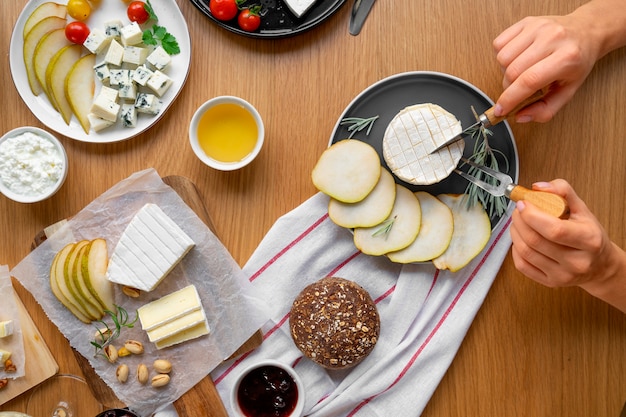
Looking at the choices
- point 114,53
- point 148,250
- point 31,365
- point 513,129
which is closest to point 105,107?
point 114,53

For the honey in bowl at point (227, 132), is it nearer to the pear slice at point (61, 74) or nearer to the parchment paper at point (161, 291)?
the parchment paper at point (161, 291)

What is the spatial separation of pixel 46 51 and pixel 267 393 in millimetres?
1163

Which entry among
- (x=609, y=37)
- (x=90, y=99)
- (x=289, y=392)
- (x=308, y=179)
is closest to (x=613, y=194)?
(x=609, y=37)

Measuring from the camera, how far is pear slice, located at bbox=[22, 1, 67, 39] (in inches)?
69.2

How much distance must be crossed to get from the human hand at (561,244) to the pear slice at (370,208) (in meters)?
0.34

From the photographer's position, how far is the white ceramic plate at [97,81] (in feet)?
5.72

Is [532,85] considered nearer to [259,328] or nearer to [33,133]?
[259,328]

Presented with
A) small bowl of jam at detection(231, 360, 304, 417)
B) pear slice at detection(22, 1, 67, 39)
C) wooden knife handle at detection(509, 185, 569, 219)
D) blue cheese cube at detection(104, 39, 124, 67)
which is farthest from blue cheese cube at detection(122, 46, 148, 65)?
wooden knife handle at detection(509, 185, 569, 219)

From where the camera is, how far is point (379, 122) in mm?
1705

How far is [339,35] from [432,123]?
1.28 ft

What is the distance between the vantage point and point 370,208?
166 centimetres

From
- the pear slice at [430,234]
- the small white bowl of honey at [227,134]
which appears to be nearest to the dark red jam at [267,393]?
the pear slice at [430,234]

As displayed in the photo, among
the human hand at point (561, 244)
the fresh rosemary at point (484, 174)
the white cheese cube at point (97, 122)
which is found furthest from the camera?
the white cheese cube at point (97, 122)

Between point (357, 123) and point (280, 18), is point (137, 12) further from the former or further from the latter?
point (357, 123)
